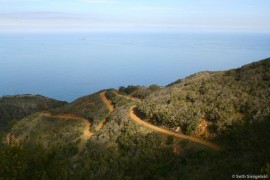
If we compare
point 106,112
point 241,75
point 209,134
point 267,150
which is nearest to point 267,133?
point 267,150

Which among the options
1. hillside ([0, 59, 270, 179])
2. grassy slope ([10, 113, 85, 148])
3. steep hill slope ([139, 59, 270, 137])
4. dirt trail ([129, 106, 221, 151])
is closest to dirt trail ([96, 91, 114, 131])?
hillside ([0, 59, 270, 179])

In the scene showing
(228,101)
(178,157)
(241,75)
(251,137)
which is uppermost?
(241,75)

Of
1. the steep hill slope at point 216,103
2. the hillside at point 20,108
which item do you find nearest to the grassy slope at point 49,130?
the steep hill slope at point 216,103

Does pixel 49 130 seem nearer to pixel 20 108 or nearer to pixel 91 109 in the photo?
pixel 91 109

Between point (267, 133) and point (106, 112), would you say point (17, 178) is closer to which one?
point (267, 133)

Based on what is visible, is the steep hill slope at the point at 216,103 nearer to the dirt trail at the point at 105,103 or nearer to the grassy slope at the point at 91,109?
the dirt trail at the point at 105,103

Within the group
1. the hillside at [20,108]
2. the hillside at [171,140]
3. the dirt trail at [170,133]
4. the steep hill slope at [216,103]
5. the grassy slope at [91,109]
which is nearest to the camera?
the hillside at [171,140]

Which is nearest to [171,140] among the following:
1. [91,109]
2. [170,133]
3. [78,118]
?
[170,133]

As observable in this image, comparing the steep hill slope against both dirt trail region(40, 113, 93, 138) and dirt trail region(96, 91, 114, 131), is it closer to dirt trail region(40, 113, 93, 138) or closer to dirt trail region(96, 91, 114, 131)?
dirt trail region(96, 91, 114, 131)
